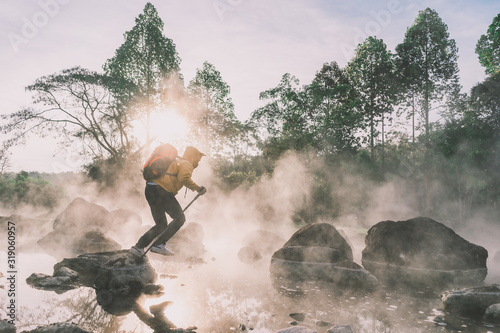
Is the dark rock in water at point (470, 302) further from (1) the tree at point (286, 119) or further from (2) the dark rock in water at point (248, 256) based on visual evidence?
(1) the tree at point (286, 119)

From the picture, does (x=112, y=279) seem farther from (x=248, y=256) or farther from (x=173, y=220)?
(x=248, y=256)

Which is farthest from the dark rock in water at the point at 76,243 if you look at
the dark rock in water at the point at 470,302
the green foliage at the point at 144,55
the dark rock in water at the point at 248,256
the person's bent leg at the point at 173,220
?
the green foliage at the point at 144,55

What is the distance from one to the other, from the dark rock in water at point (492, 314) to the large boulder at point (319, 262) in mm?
2261

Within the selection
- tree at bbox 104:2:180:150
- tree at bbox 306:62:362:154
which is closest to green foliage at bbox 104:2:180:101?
tree at bbox 104:2:180:150

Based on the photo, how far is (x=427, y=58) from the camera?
24719mm

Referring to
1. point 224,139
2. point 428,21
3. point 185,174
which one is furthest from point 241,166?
point 185,174

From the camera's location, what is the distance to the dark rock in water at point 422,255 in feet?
28.8

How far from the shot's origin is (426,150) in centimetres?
2578

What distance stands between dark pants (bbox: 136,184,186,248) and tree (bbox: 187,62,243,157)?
73.2ft

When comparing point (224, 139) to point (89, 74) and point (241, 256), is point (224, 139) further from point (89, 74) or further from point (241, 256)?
point (241, 256)

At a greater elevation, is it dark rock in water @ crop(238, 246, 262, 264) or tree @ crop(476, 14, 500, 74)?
tree @ crop(476, 14, 500, 74)

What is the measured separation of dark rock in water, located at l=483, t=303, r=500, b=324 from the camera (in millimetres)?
4809

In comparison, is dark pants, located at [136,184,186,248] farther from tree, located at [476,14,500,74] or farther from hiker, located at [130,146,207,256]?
tree, located at [476,14,500,74]

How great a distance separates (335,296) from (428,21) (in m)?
25.5
